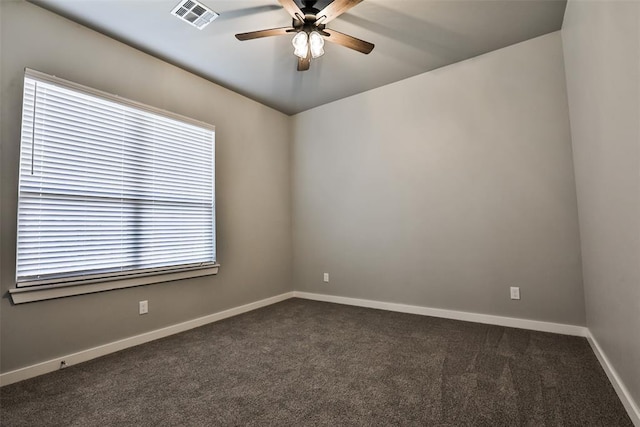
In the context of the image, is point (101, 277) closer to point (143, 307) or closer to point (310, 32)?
point (143, 307)

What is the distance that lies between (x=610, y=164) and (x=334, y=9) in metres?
1.88

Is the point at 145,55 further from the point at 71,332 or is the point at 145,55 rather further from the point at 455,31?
the point at 455,31

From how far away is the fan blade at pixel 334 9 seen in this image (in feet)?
6.06

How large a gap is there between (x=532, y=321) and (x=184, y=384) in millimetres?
2947

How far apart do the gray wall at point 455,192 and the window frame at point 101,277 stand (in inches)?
66.2

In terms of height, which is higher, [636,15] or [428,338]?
[636,15]

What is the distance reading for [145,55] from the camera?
2.76 metres

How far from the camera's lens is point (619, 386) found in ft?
5.28

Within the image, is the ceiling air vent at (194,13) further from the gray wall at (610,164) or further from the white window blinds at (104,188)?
the gray wall at (610,164)

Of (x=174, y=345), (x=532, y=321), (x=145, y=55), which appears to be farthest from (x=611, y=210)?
(x=145, y=55)

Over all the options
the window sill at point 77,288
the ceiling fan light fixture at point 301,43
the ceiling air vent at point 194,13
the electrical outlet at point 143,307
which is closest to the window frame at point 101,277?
the window sill at point 77,288

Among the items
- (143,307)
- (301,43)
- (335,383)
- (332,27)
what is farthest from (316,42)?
(143,307)

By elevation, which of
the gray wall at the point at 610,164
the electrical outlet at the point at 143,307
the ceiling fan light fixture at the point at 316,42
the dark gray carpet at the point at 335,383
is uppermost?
the ceiling fan light fixture at the point at 316,42

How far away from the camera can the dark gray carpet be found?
1521 mm
